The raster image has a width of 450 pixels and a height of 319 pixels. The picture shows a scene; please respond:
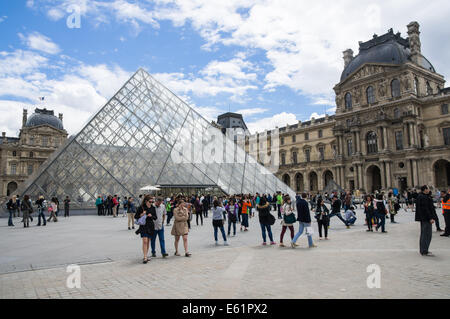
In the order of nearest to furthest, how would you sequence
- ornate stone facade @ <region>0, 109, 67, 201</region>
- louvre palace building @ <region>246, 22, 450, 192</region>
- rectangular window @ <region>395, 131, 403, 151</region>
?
louvre palace building @ <region>246, 22, 450, 192</region> → rectangular window @ <region>395, 131, 403, 151</region> → ornate stone facade @ <region>0, 109, 67, 201</region>

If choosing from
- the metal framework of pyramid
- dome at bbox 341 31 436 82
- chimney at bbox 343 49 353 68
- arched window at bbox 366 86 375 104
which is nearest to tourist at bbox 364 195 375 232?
the metal framework of pyramid

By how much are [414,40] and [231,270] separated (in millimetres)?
55331

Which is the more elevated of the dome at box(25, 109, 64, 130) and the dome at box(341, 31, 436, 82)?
the dome at box(341, 31, 436, 82)

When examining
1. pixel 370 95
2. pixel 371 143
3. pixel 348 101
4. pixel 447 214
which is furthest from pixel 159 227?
pixel 348 101

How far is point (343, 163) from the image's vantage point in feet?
172

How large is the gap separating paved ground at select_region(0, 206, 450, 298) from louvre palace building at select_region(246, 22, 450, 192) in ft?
134

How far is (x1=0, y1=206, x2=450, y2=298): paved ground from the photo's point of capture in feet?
14.3

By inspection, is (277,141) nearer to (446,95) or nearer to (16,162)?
(446,95)

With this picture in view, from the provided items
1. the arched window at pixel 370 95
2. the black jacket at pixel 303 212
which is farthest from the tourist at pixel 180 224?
the arched window at pixel 370 95

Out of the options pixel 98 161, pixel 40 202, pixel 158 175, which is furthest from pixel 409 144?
pixel 40 202

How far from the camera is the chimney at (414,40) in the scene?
155 ft

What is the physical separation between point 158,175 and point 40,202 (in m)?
8.54

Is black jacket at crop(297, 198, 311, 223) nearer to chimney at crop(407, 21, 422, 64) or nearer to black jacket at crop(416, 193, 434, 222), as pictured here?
black jacket at crop(416, 193, 434, 222)

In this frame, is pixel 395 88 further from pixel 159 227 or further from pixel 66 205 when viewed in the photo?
pixel 159 227
